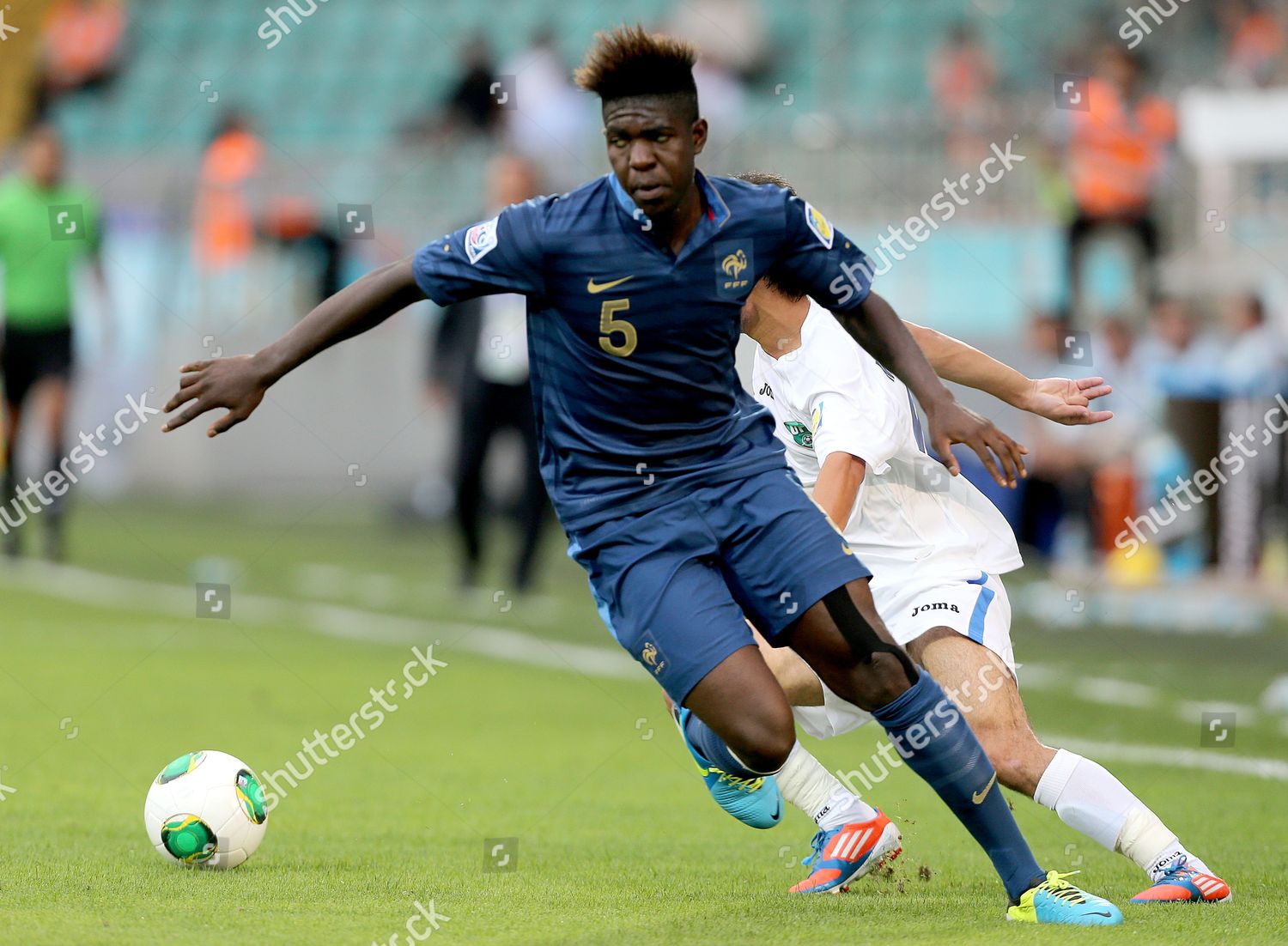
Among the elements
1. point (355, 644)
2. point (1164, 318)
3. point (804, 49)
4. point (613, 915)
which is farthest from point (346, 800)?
point (804, 49)

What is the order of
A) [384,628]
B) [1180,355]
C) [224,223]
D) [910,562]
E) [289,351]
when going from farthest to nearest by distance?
[224,223]
[1180,355]
[384,628]
[910,562]
[289,351]

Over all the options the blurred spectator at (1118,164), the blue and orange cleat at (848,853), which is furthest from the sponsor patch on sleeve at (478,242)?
the blurred spectator at (1118,164)

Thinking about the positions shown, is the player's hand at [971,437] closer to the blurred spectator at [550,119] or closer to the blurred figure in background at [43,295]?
the blurred figure in background at [43,295]

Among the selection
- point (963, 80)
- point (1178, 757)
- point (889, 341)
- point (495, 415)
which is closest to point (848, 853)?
point (889, 341)

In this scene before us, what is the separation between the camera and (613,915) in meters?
4.59

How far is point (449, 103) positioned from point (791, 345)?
14916 mm

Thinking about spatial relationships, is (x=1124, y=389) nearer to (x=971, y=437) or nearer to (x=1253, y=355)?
(x=1253, y=355)

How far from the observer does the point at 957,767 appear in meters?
4.38

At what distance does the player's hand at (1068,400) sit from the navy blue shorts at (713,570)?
2.17 ft

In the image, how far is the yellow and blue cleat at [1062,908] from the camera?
4.33m

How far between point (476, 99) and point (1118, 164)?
6.67 meters

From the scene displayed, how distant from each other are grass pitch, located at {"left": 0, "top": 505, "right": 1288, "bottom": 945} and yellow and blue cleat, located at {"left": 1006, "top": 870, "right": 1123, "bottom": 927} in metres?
0.07

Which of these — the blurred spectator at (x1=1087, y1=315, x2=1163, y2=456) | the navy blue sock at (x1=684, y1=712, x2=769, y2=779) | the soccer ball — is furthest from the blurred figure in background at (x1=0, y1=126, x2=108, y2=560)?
the navy blue sock at (x1=684, y1=712, x2=769, y2=779)

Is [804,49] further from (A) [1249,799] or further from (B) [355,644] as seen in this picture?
(A) [1249,799]
